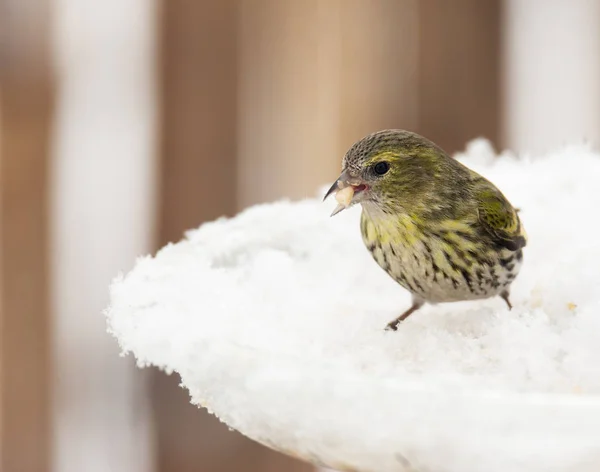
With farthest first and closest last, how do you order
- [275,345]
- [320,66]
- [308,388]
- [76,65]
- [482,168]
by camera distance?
[320,66] → [76,65] → [482,168] → [275,345] → [308,388]

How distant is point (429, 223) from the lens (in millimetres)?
745

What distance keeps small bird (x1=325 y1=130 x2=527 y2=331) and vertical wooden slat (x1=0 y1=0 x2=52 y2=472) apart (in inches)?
34.3

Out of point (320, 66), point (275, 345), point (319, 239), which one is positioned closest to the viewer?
point (275, 345)

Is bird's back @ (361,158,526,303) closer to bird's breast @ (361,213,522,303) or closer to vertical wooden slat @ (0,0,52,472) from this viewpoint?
bird's breast @ (361,213,522,303)

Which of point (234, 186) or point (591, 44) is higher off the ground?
point (591, 44)

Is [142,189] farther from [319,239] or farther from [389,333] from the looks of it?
[389,333]

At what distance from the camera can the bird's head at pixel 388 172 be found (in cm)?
70

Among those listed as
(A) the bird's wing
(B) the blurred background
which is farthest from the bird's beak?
(B) the blurred background

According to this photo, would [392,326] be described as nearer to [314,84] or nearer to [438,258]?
[438,258]

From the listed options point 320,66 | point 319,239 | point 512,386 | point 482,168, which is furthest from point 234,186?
point 512,386

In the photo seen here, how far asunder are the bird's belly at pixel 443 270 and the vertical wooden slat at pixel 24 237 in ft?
2.93

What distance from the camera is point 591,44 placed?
6.98ft

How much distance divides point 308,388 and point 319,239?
1.25 feet

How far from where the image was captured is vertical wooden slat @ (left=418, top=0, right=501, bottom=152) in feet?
5.98
